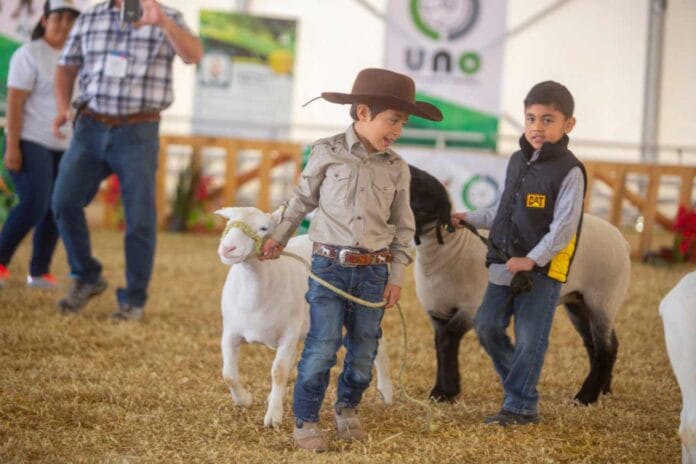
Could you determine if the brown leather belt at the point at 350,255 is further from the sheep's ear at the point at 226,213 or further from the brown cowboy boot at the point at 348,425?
the brown cowboy boot at the point at 348,425

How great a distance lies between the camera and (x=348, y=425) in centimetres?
373

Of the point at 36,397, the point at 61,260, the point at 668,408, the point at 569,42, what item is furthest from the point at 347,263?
the point at 569,42

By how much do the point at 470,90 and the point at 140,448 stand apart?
10.1 meters

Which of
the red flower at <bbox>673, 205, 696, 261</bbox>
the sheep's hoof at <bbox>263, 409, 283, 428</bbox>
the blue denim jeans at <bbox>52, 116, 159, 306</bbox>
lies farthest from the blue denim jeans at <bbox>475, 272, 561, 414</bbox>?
the red flower at <bbox>673, 205, 696, 261</bbox>

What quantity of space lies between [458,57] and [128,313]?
26.0ft

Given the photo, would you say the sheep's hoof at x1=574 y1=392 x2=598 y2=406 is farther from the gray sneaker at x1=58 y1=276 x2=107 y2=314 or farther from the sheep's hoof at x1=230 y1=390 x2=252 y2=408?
the gray sneaker at x1=58 y1=276 x2=107 y2=314

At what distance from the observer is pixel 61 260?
8.88 meters

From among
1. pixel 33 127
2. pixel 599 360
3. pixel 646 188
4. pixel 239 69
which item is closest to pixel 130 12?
pixel 33 127

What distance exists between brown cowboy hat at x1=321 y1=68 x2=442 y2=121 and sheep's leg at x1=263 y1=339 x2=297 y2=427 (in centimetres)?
104

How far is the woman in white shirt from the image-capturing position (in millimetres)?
6707

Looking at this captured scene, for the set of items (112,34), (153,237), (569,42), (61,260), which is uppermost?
(569,42)

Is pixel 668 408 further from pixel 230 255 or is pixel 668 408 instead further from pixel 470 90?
pixel 470 90

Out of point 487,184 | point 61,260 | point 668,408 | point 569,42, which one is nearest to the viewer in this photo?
point 668,408

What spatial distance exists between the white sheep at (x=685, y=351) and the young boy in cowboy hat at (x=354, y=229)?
3.22ft
